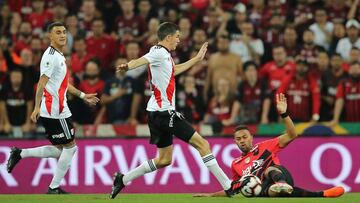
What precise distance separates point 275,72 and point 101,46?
352cm

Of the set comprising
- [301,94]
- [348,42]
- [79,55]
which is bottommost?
[301,94]

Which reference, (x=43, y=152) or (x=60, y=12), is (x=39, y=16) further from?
(x=43, y=152)

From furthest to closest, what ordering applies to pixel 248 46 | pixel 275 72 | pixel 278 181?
pixel 248 46 < pixel 275 72 < pixel 278 181

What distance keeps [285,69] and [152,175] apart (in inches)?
123

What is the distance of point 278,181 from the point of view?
472 inches

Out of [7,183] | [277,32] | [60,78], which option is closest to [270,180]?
[60,78]

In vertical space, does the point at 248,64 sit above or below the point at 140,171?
above

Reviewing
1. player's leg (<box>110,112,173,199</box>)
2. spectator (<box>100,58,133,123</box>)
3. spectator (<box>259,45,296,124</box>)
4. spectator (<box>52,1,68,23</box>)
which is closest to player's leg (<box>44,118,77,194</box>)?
player's leg (<box>110,112,173,199</box>)

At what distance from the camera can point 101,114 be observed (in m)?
17.9

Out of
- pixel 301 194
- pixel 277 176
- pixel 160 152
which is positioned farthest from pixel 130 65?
pixel 301 194

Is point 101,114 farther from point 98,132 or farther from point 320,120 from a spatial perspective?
point 320,120

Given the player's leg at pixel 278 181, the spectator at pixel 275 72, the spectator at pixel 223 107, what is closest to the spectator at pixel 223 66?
the spectator at pixel 223 107

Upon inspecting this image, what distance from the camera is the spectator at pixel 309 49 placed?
59.0 feet

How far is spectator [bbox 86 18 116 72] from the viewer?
1925 cm
